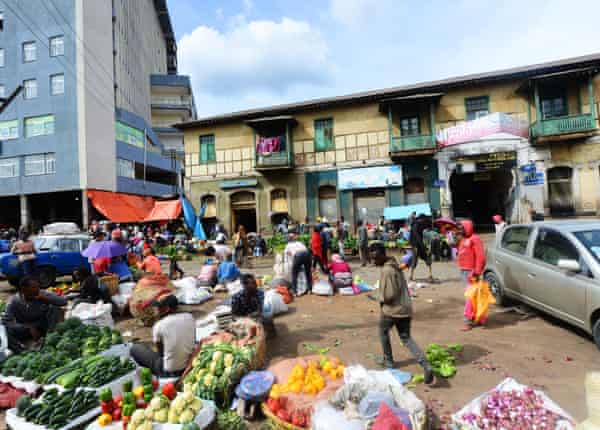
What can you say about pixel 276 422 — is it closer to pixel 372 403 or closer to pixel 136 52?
pixel 372 403

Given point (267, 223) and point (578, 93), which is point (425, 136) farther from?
point (267, 223)

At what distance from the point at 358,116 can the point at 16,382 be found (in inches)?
722

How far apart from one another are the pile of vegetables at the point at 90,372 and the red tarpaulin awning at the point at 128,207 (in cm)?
1740

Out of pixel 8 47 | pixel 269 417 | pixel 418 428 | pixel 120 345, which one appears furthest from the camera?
pixel 8 47

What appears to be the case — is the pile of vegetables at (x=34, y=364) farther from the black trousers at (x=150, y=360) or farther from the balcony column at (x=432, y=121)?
the balcony column at (x=432, y=121)

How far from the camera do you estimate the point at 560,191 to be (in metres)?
15.9

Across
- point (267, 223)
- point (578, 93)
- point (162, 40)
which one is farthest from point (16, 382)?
point (162, 40)

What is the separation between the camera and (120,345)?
4.29 m

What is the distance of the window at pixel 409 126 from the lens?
1794 centimetres

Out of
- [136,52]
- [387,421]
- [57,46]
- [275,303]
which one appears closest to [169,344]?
[387,421]

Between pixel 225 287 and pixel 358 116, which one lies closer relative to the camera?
pixel 225 287

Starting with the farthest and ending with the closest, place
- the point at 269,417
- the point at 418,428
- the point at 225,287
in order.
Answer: the point at 225,287 < the point at 269,417 < the point at 418,428

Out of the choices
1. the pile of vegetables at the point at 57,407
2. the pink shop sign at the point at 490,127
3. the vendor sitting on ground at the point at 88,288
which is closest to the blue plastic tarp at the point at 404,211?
the pink shop sign at the point at 490,127

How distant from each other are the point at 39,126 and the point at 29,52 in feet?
20.0
